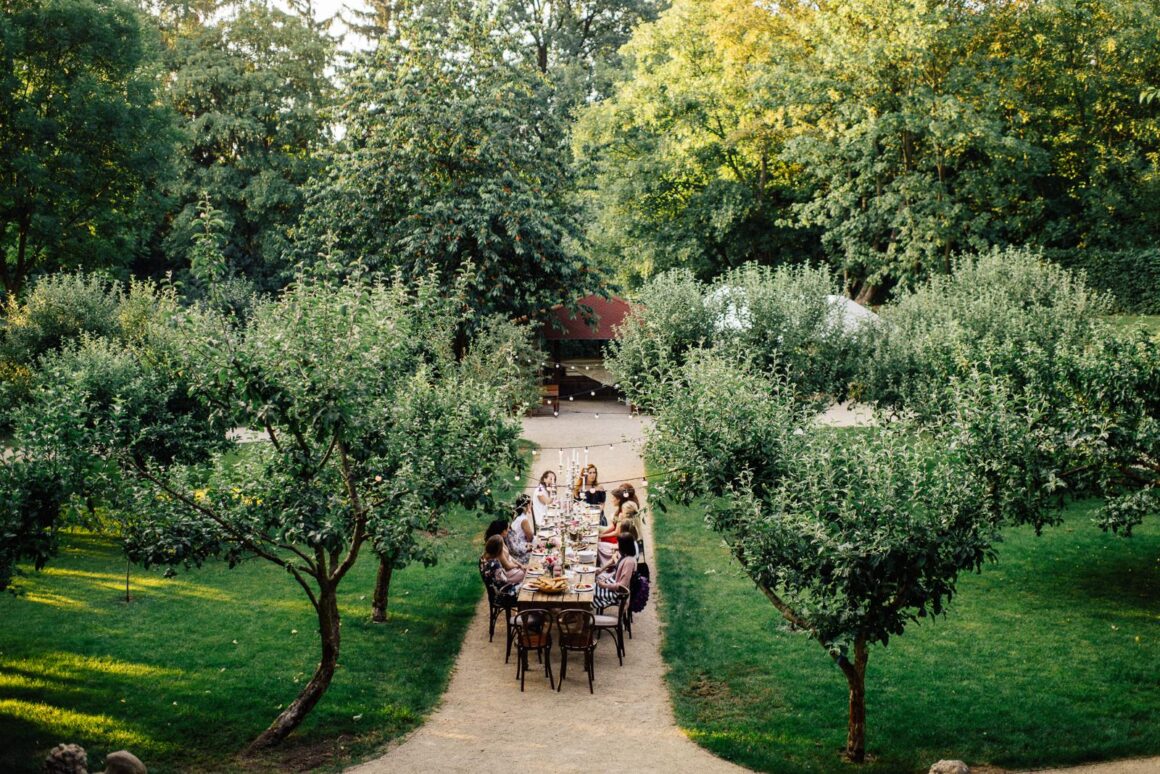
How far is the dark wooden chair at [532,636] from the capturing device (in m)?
13.3

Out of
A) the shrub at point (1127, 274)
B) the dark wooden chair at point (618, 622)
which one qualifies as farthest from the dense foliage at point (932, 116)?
the dark wooden chair at point (618, 622)

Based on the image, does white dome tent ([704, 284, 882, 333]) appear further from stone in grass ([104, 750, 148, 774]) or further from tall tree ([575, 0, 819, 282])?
tall tree ([575, 0, 819, 282])

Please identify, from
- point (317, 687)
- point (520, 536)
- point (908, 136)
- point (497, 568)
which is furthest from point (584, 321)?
point (317, 687)

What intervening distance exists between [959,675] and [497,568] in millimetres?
7057

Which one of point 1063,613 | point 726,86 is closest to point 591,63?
point 726,86

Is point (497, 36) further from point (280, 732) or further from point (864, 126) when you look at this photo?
point (280, 732)

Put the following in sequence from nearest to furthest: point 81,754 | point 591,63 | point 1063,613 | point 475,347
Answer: point 81,754, point 1063,613, point 475,347, point 591,63

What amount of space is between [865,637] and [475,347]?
56.2 feet

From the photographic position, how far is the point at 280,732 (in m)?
11.5

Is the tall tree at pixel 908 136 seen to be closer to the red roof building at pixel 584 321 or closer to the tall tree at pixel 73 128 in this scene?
the red roof building at pixel 584 321

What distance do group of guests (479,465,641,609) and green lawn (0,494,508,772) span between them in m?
1.40

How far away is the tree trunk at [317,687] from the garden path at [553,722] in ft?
3.63

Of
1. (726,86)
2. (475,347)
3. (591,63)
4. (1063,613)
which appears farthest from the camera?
(591,63)

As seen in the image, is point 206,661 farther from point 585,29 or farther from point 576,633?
point 585,29
